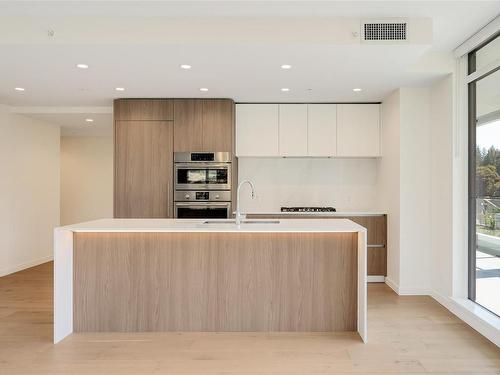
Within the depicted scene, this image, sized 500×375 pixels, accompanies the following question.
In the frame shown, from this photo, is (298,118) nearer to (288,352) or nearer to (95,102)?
(95,102)

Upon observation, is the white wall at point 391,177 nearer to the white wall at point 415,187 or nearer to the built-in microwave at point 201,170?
the white wall at point 415,187

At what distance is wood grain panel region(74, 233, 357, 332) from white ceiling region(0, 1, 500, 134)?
159 centimetres

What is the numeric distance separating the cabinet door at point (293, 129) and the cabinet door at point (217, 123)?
2.47ft

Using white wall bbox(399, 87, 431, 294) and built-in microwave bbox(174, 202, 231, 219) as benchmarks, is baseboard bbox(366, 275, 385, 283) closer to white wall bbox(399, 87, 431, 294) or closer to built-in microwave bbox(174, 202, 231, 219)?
white wall bbox(399, 87, 431, 294)

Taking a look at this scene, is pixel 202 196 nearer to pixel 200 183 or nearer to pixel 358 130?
pixel 200 183

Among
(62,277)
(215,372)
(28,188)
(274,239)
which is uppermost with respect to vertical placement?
(28,188)

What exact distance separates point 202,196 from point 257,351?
103 inches

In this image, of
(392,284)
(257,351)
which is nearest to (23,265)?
(257,351)

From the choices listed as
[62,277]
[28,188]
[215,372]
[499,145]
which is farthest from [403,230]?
[28,188]

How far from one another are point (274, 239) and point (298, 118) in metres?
2.55

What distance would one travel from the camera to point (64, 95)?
5035 millimetres

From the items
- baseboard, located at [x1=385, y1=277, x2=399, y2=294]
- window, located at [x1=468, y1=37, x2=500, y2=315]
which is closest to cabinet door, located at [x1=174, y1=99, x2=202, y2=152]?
baseboard, located at [x1=385, y1=277, x2=399, y2=294]

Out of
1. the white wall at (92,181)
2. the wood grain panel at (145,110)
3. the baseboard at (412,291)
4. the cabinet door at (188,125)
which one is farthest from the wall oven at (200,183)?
the white wall at (92,181)

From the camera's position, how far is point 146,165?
5.23 metres
